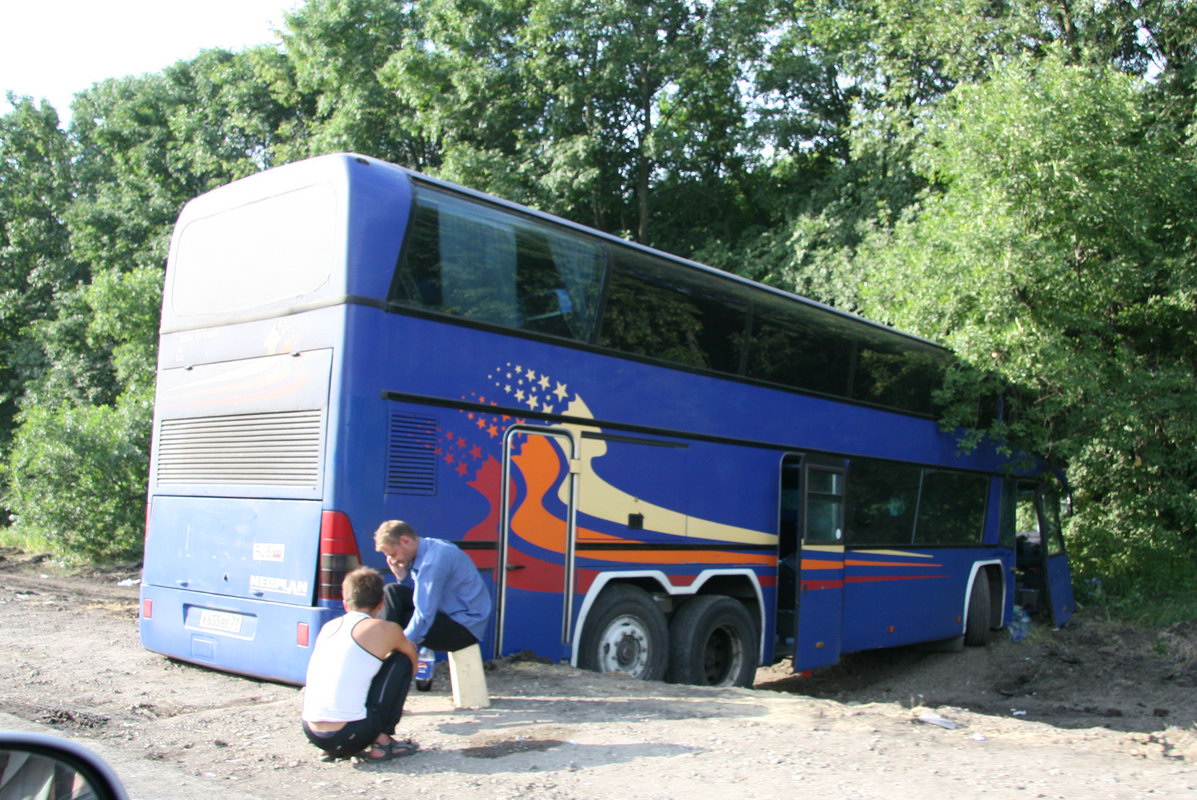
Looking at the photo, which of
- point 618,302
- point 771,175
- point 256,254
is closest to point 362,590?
point 256,254

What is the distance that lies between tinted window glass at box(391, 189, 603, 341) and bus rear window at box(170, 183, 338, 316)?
0.60 metres

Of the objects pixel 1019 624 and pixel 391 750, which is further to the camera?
pixel 1019 624

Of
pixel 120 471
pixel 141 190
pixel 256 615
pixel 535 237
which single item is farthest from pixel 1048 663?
pixel 141 190

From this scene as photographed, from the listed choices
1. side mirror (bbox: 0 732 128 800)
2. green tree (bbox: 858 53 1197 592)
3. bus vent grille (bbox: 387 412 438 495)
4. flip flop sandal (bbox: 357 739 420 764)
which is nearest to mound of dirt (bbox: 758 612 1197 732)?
green tree (bbox: 858 53 1197 592)

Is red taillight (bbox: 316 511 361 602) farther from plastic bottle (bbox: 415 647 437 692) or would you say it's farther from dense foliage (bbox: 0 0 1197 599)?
dense foliage (bbox: 0 0 1197 599)

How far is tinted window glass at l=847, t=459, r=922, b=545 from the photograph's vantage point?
36.9 ft

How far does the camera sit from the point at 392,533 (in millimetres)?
6305

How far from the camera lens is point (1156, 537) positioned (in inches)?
684

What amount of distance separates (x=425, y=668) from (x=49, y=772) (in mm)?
5009

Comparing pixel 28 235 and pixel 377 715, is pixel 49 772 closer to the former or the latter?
pixel 377 715

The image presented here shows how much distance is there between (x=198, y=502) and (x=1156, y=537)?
1558cm

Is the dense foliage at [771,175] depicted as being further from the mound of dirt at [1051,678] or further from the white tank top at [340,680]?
the white tank top at [340,680]

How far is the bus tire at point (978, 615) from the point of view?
13.8 metres

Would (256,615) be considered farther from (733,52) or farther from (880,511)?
(733,52)
